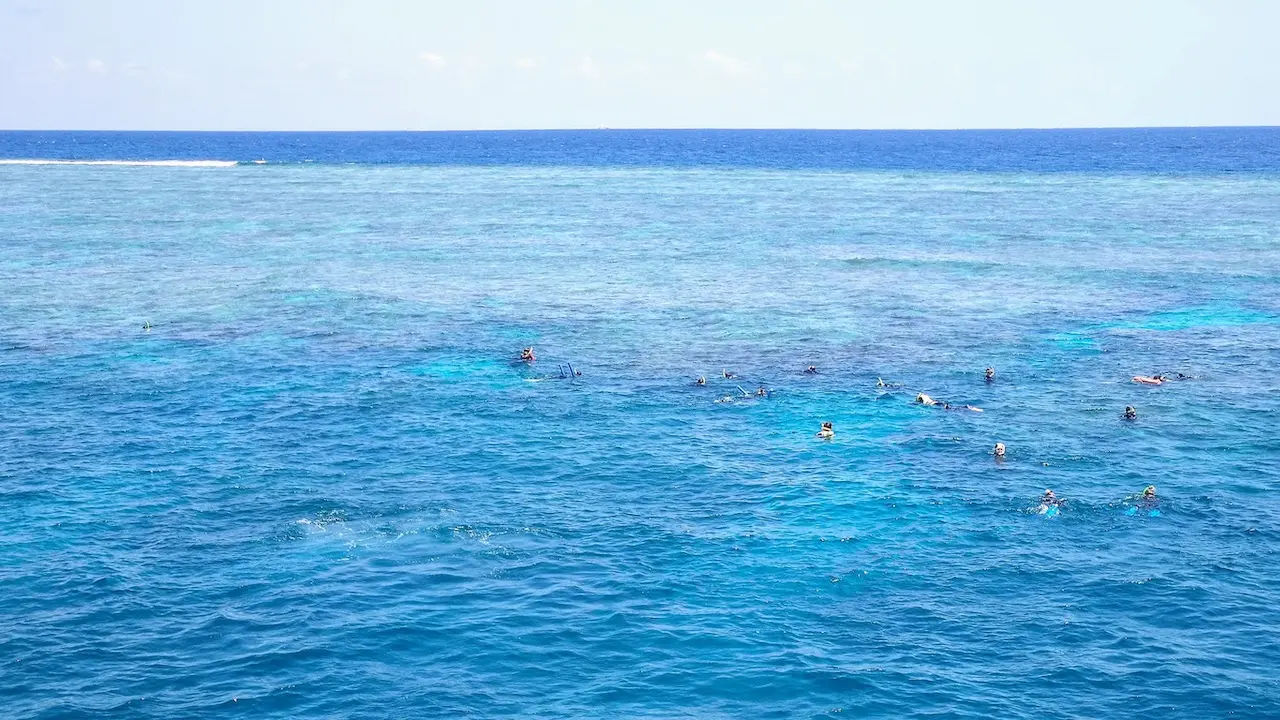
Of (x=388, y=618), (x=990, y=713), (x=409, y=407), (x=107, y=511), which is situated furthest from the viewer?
(x=409, y=407)

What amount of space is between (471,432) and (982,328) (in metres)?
48.8

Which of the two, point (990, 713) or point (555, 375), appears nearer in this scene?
point (990, 713)

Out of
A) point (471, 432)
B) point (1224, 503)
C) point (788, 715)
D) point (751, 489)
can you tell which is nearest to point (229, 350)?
point (471, 432)

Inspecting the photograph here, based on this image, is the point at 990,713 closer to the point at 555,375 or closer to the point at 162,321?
the point at 555,375

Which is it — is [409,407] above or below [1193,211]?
below

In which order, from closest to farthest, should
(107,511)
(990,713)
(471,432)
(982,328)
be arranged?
(990,713), (107,511), (471,432), (982,328)

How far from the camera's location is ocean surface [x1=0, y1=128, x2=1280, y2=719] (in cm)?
4059

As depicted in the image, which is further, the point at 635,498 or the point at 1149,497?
the point at 635,498

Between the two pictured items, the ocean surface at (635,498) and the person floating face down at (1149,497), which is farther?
the person floating face down at (1149,497)

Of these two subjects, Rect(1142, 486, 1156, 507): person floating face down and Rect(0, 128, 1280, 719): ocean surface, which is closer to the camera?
Rect(0, 128, 1280, 719): ocean surface

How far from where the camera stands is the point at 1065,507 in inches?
2159

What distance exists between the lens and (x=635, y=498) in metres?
57.0

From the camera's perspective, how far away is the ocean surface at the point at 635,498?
40.6 metres

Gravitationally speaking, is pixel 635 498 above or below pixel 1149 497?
below
